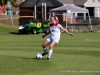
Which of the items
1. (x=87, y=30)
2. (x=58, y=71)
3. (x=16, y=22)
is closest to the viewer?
(x=58, y=71)

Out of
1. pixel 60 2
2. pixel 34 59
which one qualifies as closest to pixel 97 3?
pixel 60 2

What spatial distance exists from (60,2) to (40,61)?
5645 cm

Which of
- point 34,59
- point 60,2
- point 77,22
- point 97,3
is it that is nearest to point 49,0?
point 60,2

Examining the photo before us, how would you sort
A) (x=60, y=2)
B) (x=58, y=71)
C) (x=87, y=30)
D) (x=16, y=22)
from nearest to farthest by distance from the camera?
(x=58, y=71), (x=87, y=30), (x=16, y=22), (x=60, y=2)

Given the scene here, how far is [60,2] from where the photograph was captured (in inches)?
2899

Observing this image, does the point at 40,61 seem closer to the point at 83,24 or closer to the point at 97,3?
the point at 83,24

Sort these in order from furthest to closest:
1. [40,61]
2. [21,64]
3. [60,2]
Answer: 1. [60,2]
2. [40,61]
3. [21,64]

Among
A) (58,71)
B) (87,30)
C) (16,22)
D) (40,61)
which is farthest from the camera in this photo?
(16,22)

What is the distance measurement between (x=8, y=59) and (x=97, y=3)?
6018 centimetres

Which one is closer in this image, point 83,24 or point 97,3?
point 83,24

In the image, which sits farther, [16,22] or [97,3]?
[97,3]

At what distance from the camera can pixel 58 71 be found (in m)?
14.7

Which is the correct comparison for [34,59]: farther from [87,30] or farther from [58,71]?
[87,30]

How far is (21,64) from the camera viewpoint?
54.2 feet
